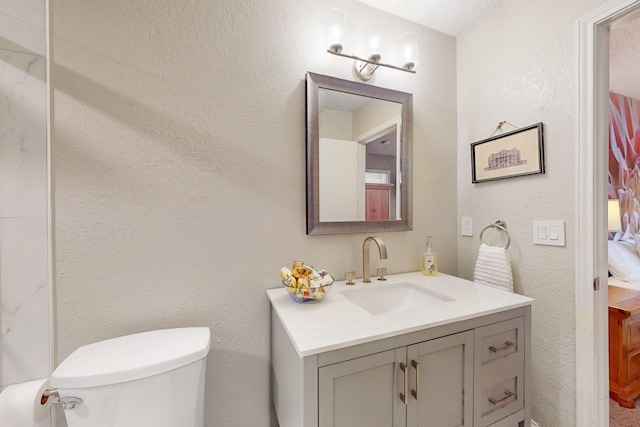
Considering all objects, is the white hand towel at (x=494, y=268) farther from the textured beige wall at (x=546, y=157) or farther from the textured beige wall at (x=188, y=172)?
the textured beige wall at (x=188, y=172)

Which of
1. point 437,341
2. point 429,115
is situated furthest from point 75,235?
point 429,115

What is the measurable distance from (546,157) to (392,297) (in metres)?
1.01

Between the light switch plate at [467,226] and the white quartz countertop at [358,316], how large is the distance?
0.45m

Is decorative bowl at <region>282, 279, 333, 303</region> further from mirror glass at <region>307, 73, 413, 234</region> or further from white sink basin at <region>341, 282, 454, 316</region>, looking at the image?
mirror glass at <region>307, 73, 413, 234</region>

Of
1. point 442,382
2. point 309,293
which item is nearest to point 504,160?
point 442,382

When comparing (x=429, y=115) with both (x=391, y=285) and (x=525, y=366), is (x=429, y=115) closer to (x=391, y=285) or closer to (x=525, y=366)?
(x=391, y=285)

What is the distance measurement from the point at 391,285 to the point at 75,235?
4.43ft

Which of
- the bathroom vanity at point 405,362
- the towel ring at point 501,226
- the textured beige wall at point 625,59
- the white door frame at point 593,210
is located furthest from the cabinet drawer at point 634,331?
the textured beige wall at point 625,59

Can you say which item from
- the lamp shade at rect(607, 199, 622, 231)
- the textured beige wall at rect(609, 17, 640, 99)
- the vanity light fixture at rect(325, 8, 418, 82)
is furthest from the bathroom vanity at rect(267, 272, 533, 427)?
the lamp shade at rect(607, 199, 622, 231)

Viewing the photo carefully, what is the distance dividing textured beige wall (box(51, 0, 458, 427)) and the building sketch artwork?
0.92m

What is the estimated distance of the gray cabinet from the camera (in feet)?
2.43

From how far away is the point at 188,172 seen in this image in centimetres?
107

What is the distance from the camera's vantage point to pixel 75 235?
933mm

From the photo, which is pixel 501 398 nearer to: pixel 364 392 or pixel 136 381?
pixel 364 392
